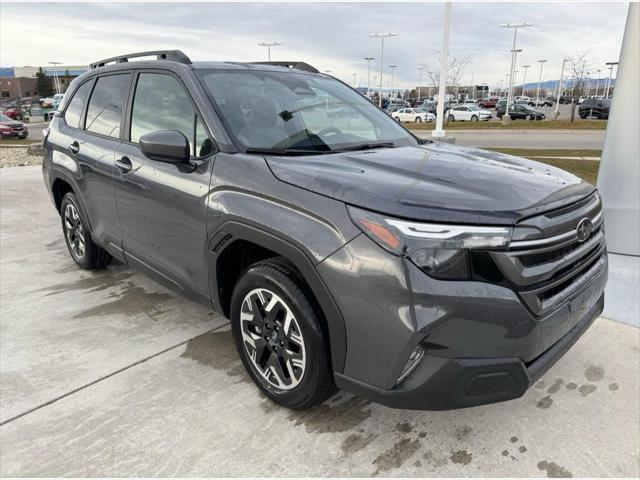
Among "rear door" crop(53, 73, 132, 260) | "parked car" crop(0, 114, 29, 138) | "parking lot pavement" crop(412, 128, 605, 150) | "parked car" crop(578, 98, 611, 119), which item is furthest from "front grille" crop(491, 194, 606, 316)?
"parked car" crop(578, 98, 611, 119)

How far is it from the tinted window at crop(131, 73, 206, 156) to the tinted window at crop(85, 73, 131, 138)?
0.79 feet

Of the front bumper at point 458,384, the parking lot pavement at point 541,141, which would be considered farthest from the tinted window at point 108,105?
the parking lot pavement at point 541,141

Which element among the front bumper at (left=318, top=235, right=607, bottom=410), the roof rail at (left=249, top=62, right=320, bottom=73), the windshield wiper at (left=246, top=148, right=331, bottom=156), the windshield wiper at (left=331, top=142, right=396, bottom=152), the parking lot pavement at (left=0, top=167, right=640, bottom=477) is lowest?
the parking lot pavement at (left=0, top=167, right=640, bottom=477)

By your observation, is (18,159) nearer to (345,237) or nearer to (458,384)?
(345,237)

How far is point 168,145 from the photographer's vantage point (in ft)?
8.87

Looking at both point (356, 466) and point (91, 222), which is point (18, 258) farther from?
point (356, 466)

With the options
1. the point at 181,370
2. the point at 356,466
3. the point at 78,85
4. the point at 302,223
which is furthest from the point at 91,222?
the point at 356,466

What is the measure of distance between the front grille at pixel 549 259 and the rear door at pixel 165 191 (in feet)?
5.36

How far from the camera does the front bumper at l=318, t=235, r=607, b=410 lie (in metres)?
1.92

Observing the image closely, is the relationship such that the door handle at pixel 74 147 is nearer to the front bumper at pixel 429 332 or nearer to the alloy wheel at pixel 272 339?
the alloy wheel at pixel 272 339

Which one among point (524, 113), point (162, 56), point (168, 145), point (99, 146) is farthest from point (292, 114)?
point (524, 113)

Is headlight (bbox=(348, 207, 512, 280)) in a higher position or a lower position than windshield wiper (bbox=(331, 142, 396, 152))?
lower

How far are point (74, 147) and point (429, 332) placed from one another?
11.8ft

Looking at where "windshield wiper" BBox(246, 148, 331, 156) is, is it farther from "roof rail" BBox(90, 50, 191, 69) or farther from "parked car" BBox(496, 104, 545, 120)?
"parked car" BBox(496, 104, 545, 120)
